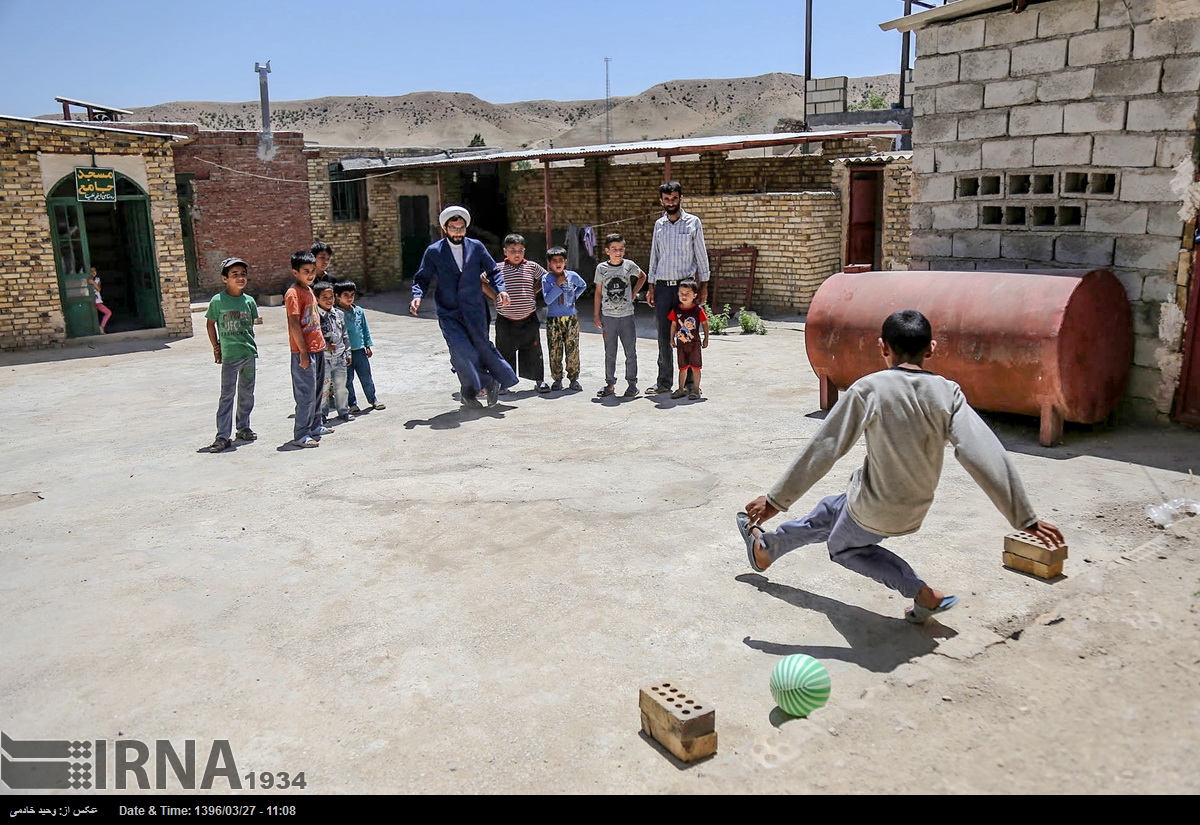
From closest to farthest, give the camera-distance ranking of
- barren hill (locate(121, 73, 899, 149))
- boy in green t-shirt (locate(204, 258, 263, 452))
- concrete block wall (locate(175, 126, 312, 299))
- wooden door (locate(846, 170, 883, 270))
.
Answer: boy in green t-shirt (locate(204, 258, 263, 452)), wooden door (locate(846, 170, 883, 270)), concrete block wall (locate(175, 126, 312, 299)), barren hill (locate(121, 73, 899, 149))

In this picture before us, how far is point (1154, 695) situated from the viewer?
312 cm

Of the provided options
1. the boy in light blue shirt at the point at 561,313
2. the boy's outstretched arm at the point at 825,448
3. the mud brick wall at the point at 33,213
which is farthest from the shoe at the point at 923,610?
the mud brick wall at the point at 33,213

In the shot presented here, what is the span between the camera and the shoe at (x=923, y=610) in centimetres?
363

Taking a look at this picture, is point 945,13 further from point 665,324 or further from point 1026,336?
point 665,324

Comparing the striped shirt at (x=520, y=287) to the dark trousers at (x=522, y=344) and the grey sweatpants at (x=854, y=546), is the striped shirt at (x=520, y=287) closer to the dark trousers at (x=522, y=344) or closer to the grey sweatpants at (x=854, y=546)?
the dark trousers at (x=522, y=344)

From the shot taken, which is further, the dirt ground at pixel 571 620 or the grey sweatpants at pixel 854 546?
the grey sweatpants at pixel 854 546

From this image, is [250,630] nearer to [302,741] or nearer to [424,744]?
[302,741]

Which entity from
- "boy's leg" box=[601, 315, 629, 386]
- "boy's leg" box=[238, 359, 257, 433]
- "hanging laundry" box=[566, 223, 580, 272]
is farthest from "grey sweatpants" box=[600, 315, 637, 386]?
"hanging laundry" box=[566, 223, 580, 272]

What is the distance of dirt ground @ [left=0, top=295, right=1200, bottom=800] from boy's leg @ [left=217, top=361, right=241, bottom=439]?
Result: 0.99 ft

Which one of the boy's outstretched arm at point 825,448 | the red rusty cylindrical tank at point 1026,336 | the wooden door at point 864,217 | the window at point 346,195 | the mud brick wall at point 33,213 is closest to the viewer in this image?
the boy's outstretched arm at point 825,448

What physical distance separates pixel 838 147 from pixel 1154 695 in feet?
46.1

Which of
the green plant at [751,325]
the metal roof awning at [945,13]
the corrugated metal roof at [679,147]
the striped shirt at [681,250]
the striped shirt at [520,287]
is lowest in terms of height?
the green plant at [751,325]

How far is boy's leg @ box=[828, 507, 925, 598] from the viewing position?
11.8 feet

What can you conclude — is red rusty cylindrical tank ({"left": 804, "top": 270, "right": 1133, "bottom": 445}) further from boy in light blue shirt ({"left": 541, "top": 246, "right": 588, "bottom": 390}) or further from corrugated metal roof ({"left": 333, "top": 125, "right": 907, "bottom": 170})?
corrugated metal roof ({"left": 333, "top": 125, "right": 907, "bottom": 170})
